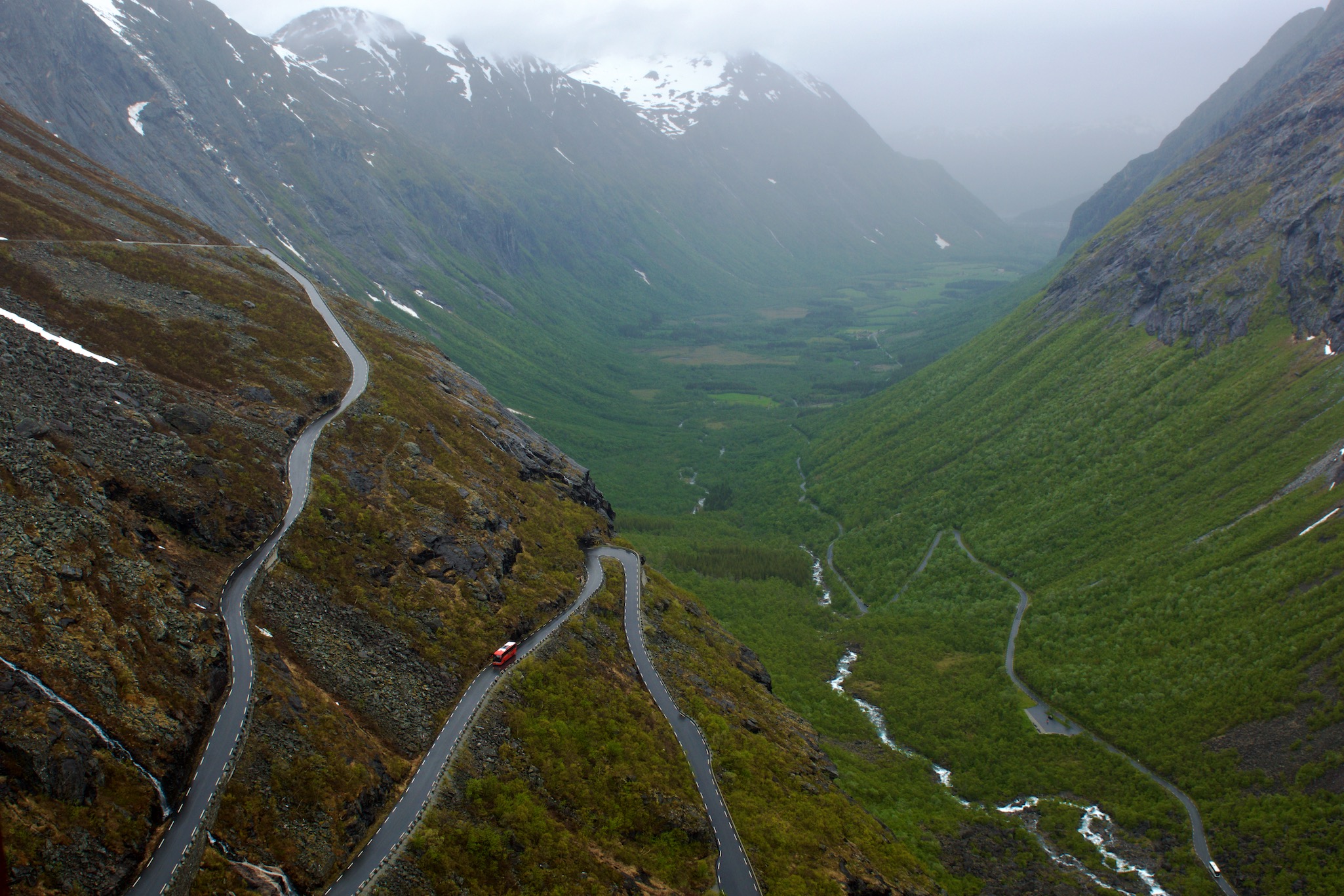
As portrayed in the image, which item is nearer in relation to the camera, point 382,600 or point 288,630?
point 288,630

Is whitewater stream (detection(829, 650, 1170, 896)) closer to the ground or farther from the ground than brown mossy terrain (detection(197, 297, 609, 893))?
closer to the ground

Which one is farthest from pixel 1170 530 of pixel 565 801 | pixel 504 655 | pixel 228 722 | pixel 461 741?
pixel 228 722

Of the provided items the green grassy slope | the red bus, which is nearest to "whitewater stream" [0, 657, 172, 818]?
the red bus

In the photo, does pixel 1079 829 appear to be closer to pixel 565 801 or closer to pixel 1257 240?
pixel 565 801

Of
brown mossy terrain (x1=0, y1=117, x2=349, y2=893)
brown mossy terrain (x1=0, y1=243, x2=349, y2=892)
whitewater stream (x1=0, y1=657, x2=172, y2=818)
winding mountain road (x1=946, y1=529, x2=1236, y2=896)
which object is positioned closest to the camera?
brown mossy terrain (x1=0, y1=117, x2=349, y2=893)

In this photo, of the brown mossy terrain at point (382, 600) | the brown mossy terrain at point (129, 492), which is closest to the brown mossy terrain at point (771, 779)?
the brown mossy terrain at point (382, 600)

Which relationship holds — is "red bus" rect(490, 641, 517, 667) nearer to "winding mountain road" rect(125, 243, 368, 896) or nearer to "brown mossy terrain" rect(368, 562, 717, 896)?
"brown mossy terrain" rect(368, 562, 717, 896)

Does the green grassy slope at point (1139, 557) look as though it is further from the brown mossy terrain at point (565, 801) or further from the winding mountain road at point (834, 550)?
the brown mossy terrain at point (565, 801)
